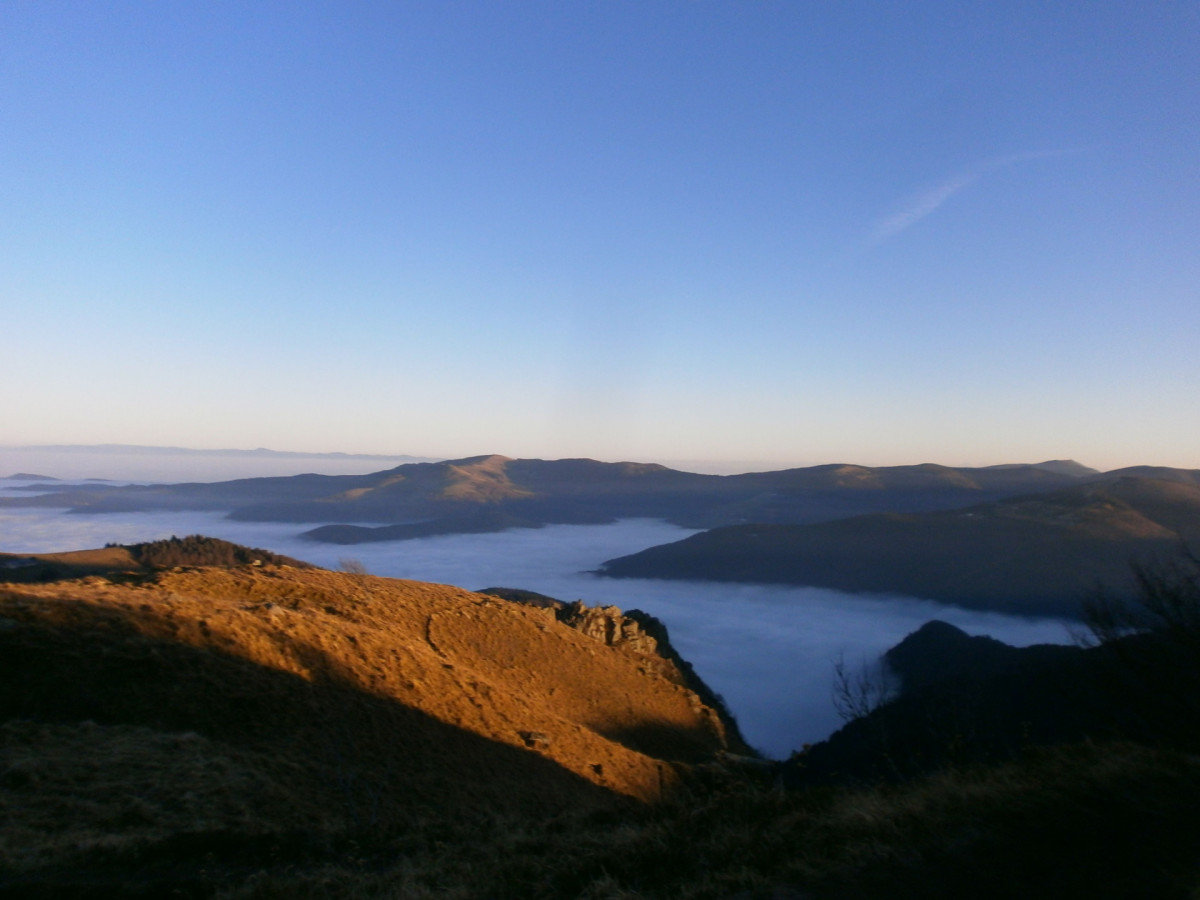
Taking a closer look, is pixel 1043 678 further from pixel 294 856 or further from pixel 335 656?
pixel 294 856

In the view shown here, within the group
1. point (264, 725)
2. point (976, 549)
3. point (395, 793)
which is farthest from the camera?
point (976, 549)

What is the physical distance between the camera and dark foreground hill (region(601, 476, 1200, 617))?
4572 inches

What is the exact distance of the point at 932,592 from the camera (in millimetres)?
127062

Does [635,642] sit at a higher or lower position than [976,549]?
higher

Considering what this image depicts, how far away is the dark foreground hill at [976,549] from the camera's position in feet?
381

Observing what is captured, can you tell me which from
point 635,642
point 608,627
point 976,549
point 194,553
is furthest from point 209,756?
point 976,549

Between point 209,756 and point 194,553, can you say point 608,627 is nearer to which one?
point 209,756

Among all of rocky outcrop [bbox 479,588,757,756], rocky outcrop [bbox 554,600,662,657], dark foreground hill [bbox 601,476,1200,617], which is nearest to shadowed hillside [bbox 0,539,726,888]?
rocky outcrop [bbox 479,588,757,756]

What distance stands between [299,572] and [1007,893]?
909 inches

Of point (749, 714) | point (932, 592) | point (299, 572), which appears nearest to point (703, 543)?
point (932, 592)

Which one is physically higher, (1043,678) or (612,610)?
(612,610)

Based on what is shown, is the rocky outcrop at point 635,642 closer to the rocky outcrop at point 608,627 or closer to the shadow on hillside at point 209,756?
the rocky outcrop at point 608,627

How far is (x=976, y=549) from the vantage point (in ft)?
448

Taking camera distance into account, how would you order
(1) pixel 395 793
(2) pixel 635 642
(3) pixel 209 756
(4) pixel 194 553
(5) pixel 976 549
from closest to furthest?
(3) pixel 209 756, (1) pixel 395 793, (2) pixel 635 642, (4) pixel 194 553, (5) pixel 976 549
